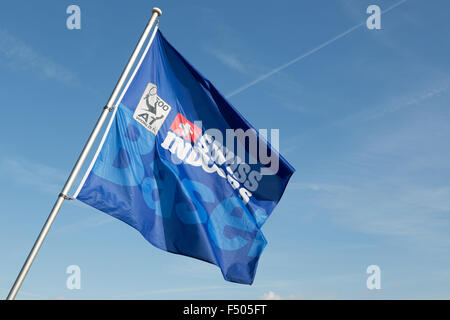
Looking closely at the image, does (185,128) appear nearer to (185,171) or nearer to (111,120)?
(185,171)

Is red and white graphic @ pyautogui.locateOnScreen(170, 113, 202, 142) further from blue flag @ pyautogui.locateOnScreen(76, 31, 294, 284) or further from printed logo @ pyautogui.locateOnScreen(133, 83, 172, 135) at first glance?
printed logo @ pyautogui.locateOnScreen(133, 83, 172, 135)

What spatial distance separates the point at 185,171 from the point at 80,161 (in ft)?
10.5

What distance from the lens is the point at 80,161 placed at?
1067 cm

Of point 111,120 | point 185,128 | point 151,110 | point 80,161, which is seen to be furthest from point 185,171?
point 80,161

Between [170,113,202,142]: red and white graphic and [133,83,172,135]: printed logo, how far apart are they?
0.40m

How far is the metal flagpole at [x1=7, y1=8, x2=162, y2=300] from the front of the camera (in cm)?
930

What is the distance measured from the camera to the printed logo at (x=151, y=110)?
12219 mm

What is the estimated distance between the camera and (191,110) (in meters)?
13.5
